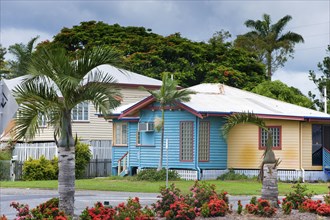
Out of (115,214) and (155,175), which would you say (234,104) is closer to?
(155,175)

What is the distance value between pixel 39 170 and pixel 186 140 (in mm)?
7839

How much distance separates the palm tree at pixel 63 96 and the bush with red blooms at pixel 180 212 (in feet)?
6.79

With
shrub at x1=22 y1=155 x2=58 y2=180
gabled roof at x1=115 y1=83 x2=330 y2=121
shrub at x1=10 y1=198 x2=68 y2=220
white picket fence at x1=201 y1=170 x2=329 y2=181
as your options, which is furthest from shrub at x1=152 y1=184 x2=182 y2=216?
shrub at x1=22 y1=155 x2=58 y2=180

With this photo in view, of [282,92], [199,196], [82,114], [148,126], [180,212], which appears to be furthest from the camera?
[282,92]

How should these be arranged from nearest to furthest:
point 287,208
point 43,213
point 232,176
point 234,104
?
1. point 43,213
2. point 287,208
3. point 232,176
4. point 234,104

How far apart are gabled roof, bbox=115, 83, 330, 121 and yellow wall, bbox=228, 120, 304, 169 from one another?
0.74 m

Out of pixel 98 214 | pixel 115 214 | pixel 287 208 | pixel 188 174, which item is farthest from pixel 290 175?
pixel 98 214

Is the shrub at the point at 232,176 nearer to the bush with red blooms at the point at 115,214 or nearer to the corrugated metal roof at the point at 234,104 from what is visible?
the corrugated metal roof at the point at 234,104

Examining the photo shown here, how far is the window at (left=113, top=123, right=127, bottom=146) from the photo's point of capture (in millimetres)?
39875

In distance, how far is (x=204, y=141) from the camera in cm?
3528

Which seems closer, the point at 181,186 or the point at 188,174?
the point at 181,186

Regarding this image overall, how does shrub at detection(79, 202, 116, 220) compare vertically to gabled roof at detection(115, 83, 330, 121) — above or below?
below

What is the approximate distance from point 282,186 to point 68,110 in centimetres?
1669

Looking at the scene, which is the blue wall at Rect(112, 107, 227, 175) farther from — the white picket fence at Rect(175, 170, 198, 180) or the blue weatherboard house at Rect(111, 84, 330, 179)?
the white picket fence at Rect(175, 170, 198, 180)
